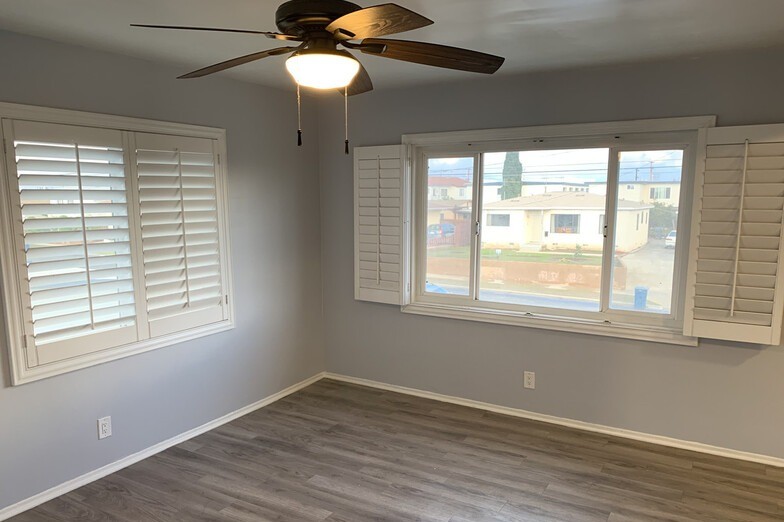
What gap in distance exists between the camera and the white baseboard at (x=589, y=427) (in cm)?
303

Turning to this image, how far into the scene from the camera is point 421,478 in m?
2.87

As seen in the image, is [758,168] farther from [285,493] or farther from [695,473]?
[285,493]

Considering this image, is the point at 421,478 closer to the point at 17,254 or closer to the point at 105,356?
the point at 105,356

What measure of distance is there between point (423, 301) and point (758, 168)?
233 cm

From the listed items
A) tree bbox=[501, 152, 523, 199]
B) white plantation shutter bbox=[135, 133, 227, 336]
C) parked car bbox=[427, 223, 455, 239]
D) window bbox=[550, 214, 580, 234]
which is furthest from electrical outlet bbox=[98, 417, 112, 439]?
window bbox=[550, 214, 580, 234]

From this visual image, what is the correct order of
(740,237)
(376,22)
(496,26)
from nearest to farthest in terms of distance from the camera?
1. (376,22)
2. (496,26)
3. (740,237)

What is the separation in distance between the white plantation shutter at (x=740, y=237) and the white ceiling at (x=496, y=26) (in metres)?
0.56

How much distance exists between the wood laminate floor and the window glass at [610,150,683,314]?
0.96m

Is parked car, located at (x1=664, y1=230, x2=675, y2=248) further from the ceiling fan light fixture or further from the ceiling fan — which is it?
the ceiling fan light fixture

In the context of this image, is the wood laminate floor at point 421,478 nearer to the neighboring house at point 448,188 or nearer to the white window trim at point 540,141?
the white window trim at point 540,141

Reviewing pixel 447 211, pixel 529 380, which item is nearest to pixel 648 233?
pixel 529 380

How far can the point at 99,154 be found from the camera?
275 centimetres

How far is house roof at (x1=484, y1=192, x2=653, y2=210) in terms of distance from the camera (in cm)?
330

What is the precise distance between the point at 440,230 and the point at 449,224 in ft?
0.30
